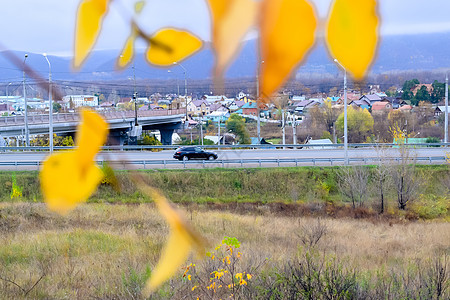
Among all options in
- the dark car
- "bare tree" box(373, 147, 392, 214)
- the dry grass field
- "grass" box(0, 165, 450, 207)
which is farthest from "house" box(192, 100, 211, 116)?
"bare tree" box(373, 147, 392, 214)

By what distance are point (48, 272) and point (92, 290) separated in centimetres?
85

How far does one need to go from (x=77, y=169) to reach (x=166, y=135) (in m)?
0.23

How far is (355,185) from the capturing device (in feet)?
35.8

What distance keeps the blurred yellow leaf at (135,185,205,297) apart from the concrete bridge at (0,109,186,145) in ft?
0.13

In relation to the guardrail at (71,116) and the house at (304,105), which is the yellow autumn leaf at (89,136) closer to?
the guardrail at (71,116)

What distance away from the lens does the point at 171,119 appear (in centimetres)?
38

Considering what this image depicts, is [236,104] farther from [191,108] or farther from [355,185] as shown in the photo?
[355,185]

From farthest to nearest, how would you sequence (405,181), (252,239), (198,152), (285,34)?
(405,181), (252,239), (198,152), (285,34)

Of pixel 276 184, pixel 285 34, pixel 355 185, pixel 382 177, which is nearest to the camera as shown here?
pixel 285 34

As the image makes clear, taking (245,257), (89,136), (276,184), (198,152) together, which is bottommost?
(276,184)

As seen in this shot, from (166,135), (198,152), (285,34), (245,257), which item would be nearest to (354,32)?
(285,34)

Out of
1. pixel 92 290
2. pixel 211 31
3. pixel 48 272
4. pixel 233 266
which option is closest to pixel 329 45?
pixel 211 31

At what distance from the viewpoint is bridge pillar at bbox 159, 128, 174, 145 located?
1.39 feet

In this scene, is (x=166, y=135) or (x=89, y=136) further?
(x=166, y=135)
